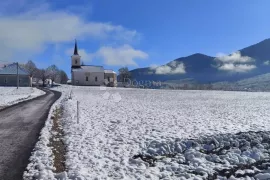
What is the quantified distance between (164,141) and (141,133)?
6.33 ft

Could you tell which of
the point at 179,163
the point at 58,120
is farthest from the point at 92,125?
the point at 179,163

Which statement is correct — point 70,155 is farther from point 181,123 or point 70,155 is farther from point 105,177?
point 181,123

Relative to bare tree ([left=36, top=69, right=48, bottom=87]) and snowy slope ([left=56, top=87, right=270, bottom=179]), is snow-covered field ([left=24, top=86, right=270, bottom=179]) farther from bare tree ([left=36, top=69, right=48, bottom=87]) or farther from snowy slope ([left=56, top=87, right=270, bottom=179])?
bare tree ([left=36, top=69, right=48, bottom=87])

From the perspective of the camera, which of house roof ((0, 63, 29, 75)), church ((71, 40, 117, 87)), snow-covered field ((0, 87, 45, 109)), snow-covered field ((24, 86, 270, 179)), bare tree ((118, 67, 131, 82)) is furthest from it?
bare tree ((118, 67, 131, 82))

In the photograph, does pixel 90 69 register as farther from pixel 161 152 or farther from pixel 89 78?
pixel 161 152

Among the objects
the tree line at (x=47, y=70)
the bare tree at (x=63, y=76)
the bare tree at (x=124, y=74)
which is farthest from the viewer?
the bare tree at (x=63, y=76)

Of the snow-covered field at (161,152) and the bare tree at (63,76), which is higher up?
the bare tree at (63,76)

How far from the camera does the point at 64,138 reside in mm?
12625

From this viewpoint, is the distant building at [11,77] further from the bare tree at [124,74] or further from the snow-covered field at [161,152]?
the snow-covered field at [161,152]

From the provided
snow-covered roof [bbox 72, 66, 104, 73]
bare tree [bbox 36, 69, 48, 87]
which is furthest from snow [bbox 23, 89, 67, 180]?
bare tree [bbox 36, 69, 48, 87]

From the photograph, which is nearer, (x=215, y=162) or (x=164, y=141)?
(x=215, y=162)

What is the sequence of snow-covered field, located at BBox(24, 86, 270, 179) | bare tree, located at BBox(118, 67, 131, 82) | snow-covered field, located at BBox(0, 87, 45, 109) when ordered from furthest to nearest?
bare tree, located at BBox(118, 67, 131, 82) → snow-covered field, located at BBox(0, 87, 45, 109) → snow-covered field, located at BBox(24, 86, 270, 179)

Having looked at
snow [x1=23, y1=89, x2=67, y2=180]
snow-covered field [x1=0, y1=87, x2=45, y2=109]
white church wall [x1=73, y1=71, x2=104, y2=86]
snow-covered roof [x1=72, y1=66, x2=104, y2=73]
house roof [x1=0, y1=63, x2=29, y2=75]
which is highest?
snow-covered roof [x1=72, y1=66, x2=104, y2=73]

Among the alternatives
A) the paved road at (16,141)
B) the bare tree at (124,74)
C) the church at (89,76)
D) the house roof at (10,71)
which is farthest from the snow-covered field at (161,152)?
the bare tree at (124,74)
